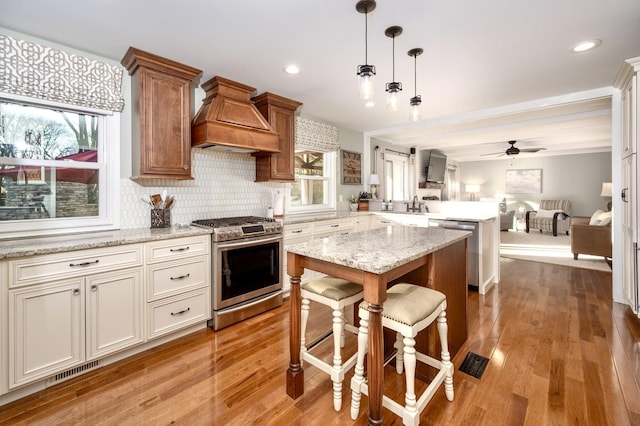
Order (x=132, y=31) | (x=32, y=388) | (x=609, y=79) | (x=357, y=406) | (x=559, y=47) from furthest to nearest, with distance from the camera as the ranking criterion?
(x=609, y=79) < (x=559, y=47) < (x=132, y=31) < (x=32, y=388) < (x=357, y=406)

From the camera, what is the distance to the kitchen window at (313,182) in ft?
14.3

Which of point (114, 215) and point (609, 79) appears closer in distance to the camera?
point (114, 215)

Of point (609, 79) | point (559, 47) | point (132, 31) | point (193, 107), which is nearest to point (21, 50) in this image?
point (132, 31)

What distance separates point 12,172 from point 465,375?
3.58 m

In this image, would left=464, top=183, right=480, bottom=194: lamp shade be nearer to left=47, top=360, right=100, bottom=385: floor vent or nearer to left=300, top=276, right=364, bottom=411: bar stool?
left=300, top=276, right=364, bottom=411: bar stool

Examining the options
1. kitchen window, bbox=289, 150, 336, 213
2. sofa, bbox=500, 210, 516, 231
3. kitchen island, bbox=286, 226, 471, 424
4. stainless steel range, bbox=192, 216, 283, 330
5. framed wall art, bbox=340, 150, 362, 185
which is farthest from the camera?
sofa, bbox=500, 210, 516, 231

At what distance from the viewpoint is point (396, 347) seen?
207 centimetres

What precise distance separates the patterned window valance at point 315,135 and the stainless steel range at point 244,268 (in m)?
1.51

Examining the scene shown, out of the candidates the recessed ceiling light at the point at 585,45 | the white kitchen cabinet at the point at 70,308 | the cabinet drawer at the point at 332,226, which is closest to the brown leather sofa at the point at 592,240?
the recessed ceiling light at the point at 585,45

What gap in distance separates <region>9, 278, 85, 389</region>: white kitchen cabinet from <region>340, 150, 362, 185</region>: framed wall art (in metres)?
3.78

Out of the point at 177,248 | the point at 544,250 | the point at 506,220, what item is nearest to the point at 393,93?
the point at 177,248

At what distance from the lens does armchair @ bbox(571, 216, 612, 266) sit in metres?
4.70

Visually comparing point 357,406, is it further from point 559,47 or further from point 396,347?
point 559,47

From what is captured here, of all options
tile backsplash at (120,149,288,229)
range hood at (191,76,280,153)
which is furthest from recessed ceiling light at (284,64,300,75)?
tile backsplash at (120,149,288,229)
